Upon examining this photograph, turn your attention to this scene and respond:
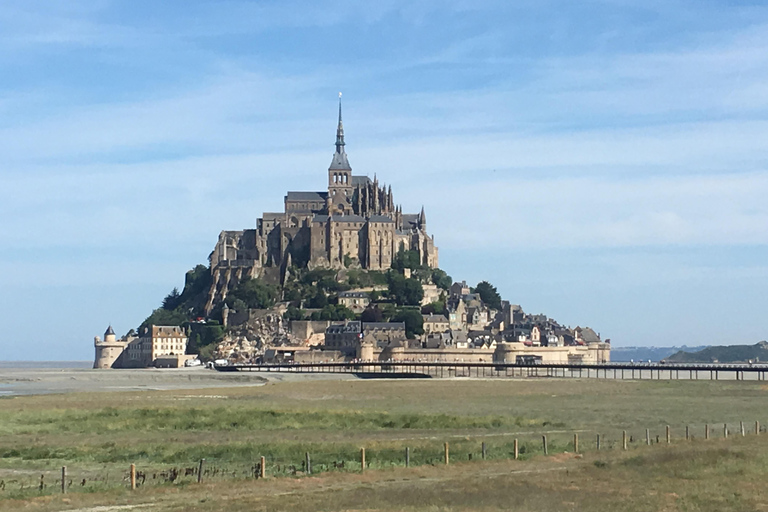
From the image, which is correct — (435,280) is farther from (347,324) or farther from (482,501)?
(482,501)

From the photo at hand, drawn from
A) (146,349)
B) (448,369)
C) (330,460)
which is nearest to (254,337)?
(146,349)

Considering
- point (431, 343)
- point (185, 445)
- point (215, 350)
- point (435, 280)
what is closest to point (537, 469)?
point (185, 445)

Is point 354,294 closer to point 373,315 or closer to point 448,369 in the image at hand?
point 373,315

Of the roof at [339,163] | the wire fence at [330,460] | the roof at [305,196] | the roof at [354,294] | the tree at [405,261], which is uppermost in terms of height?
the roof at [339,163]

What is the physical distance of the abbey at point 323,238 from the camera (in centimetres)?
16075

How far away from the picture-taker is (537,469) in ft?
99.7

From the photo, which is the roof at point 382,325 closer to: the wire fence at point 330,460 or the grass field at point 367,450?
the grass field at point 367,450

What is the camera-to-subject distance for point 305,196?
172000mm

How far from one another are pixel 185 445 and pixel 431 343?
103m

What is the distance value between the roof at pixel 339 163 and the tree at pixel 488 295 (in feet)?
91.7

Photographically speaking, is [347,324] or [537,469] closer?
[537,469]

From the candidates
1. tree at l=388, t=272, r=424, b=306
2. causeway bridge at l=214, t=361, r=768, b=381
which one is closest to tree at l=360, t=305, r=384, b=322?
tree at l=388, t=272, r=424, b=306

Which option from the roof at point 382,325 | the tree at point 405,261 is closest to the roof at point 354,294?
the tree at point 405,261

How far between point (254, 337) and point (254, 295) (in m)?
8.79
